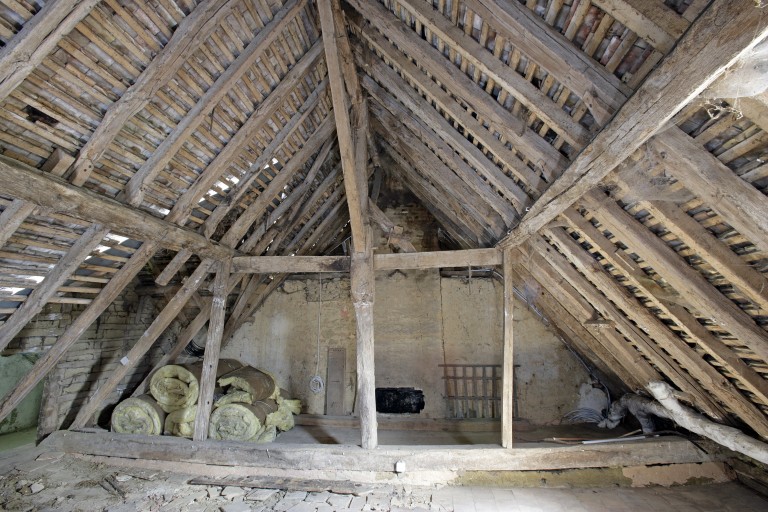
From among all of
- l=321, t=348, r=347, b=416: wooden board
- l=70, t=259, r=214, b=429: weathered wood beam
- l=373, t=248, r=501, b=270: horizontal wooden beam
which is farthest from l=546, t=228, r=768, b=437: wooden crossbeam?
l=321, t=348, r=347, b=416: wooden board

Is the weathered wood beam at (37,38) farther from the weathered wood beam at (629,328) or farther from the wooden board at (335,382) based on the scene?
the wooden board at (335,382)

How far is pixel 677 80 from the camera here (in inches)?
55.5

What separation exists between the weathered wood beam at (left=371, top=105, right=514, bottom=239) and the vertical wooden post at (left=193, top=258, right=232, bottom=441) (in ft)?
8.84

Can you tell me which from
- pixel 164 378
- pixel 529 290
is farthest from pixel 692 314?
pixel 164 378

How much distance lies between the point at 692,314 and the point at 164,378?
18.7ft

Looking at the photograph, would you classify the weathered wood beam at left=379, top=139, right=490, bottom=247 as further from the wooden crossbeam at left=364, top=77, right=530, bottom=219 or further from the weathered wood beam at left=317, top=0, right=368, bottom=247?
the weathered wood beam at left=317, top=0, right=368, bottom=247

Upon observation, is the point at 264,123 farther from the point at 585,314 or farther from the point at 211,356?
→ the point at 585,314

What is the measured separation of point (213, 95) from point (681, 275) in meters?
3.69

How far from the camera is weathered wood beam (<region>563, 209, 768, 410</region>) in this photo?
2.77 meters

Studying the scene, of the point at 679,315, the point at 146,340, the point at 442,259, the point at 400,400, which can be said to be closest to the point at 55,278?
the point at 146,340

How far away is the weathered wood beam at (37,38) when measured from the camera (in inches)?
76.1

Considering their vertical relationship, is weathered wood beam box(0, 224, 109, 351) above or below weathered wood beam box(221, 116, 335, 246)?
below

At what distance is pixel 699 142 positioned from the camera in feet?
5.70

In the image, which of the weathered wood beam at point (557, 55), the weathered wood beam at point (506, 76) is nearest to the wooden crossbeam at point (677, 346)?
the weathered wood beam at point (506, 76)
